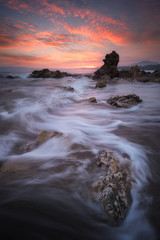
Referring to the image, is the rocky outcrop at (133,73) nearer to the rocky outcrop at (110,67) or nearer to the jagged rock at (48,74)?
the rocky outcrop at (110,67)

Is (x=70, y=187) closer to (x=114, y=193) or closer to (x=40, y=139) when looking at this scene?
(x=114, y=193)

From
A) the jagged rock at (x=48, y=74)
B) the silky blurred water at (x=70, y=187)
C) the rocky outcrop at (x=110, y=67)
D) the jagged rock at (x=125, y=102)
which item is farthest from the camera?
the jagged rock at (x=48, y=74)

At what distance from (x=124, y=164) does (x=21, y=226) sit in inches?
64.0

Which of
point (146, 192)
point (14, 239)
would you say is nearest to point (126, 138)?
point (146, 192)

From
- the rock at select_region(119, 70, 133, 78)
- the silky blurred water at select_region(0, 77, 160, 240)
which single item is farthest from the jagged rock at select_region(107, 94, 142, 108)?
the rock at select_region(119, 70, 133, 78)

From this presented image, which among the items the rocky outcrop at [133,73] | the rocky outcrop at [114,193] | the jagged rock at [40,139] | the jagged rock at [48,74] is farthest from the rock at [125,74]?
the rocky outcrop at [114,193]

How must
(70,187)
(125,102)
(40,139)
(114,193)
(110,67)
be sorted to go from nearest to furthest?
(114,193), (70,187), (40,139), (125,102), (110,67)

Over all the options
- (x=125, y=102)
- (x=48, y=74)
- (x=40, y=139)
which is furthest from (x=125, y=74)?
(x=40, y=139)

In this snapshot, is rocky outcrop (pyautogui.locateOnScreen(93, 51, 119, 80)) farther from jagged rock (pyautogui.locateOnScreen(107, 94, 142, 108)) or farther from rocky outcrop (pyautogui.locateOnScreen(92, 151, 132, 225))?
rocky outcrop (pyautogui.locateOnScreen(92, 151, 132, 225))

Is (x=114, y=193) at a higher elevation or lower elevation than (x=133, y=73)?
lower

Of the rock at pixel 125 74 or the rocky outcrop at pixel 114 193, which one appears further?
the rock at pixel 125 74

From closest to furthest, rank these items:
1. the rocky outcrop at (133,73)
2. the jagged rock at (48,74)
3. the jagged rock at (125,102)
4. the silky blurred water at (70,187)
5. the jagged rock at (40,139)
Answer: the silky blurred water at (70,187) → the jagged rock at (40,139) → the jagged rock at (125,102) → the rocky outcrop at (133,73) → the jagged rock at (48,74)

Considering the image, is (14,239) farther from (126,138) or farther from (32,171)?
(126,138)

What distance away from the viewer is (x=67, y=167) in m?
2.24
